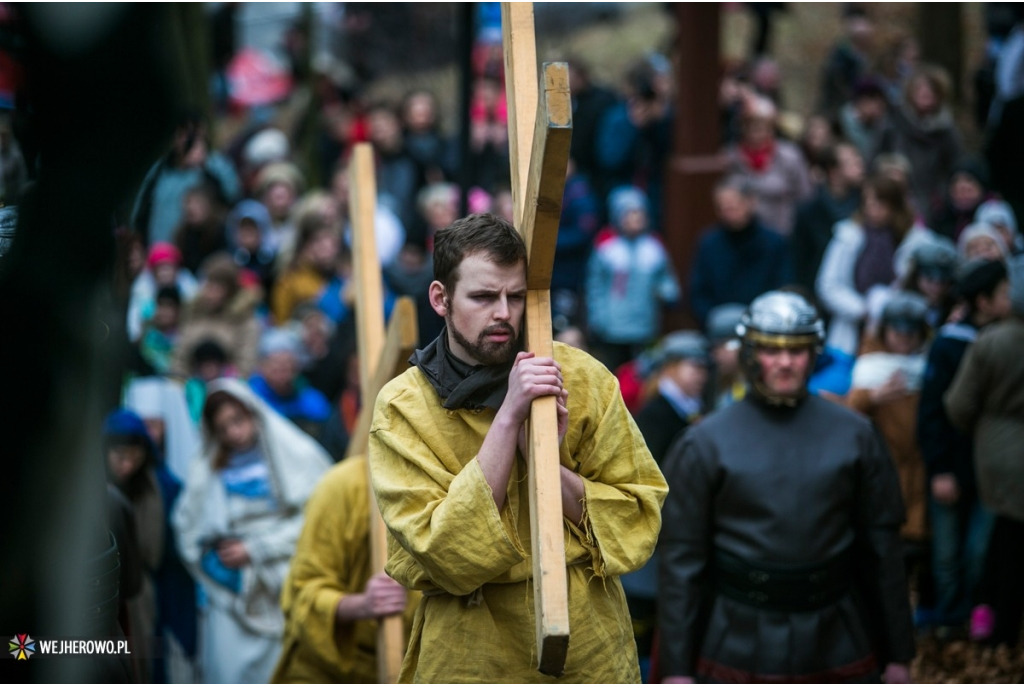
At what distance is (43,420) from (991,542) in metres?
4.68

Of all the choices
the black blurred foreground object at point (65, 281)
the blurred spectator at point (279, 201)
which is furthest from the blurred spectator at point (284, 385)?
the black blurred foreground object at point (65, 281)

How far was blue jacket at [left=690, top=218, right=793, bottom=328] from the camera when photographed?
333 inches

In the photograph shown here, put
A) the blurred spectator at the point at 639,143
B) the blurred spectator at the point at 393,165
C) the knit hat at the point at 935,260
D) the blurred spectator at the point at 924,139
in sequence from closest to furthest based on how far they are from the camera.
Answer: the knit hat at the point at 935,260, the blurred spectator at the point at 924,139, the blurred spectator at the point at 639,143, the blurred spectator at the point at 393,165

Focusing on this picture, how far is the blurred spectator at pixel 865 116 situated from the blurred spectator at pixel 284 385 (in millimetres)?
4710

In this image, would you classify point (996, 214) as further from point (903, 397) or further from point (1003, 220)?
point (903, 397)

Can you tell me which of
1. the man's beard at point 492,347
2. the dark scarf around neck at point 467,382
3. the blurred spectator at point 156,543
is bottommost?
the blurred spectator at point 156,543

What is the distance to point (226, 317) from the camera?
8.70 metres

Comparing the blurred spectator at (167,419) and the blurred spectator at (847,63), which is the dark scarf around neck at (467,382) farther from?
the blurred spectator at (847,63)

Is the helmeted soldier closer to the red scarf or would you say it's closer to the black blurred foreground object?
the black blurred foreground object

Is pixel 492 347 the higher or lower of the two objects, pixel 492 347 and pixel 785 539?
the higher

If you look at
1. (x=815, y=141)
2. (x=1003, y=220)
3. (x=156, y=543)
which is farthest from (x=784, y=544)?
(x=815, y=141)

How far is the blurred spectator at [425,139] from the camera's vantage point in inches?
443

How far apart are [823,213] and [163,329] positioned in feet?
14.1

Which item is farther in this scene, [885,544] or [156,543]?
[156,543]
